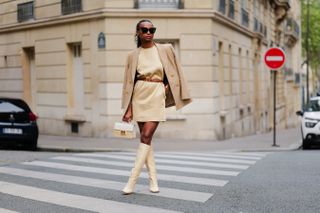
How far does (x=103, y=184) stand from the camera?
763cm

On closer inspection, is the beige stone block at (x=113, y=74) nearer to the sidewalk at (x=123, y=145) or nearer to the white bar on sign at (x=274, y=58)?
the sidewalk at (x=123, y=145)

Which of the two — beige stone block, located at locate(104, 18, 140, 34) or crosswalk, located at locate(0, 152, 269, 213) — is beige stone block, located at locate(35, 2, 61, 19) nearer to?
beige stone block, located at locate(104, 18, 140, 34)

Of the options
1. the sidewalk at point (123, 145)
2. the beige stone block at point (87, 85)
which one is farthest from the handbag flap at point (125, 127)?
the beige stone block at point (87, 85)

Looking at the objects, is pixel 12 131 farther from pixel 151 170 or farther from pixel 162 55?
pixel 162 55

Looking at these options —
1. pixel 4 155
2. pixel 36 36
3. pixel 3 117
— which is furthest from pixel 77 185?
pixel 36 36

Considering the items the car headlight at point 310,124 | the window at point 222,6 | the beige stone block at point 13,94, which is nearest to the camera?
the car headlight at point 310,124

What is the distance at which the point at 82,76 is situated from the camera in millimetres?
19047

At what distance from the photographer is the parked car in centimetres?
1458

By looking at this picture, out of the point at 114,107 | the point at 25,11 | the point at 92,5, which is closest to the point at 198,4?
the point at 92,5

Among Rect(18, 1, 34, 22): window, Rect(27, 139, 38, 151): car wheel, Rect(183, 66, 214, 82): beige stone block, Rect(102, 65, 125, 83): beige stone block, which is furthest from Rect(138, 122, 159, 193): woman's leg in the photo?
Rect(18, 1, 34, 22): window

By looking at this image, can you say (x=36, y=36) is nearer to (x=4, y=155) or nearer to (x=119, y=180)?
(x=4, y=155)

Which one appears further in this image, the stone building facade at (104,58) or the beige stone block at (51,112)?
the beige stone block at (51,112)

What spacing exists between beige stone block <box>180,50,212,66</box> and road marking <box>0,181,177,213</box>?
10.9m

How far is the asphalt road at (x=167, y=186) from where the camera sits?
20.4ft
